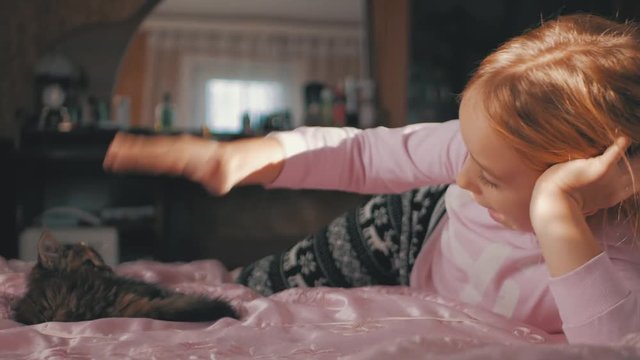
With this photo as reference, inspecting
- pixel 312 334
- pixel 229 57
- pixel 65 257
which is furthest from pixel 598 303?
pixel 229 57

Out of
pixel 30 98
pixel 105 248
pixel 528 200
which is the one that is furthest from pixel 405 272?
pixel 30 98

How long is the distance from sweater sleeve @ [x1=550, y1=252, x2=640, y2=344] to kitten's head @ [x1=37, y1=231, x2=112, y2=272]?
0.40 meters

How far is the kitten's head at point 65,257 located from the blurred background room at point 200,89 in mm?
1183

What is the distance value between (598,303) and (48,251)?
1.57 ft

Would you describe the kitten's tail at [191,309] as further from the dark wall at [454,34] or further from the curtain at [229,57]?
the dark wall at [454,34]

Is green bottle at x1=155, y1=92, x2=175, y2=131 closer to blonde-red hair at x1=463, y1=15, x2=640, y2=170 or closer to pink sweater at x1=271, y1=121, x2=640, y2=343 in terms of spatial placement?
pink sweater at x1=271, y1=121, x2=640, y2=343

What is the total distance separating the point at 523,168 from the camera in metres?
0.51

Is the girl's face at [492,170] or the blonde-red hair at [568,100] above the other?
the blonde-red hair at [568,100]

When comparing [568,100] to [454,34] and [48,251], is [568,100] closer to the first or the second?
[48,251]

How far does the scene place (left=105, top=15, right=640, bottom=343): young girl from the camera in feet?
1.60

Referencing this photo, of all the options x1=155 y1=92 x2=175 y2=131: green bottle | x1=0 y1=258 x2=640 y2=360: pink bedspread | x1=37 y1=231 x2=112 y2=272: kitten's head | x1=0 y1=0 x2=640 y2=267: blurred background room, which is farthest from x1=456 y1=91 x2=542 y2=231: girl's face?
x1=155 y1=92 x2=175 y2=131: green bottle

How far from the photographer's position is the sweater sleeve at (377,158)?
2.22 ft

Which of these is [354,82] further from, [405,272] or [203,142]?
[203,142]

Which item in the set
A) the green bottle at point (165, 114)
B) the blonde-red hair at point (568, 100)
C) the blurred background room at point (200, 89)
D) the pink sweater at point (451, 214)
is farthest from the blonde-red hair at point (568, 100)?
the green bottle at point (165, 114)
